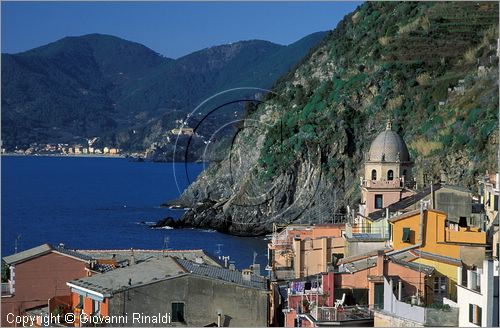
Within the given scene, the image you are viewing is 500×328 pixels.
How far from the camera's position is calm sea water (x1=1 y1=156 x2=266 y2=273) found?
76431 millimetres

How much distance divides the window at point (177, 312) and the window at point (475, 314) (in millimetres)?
5464

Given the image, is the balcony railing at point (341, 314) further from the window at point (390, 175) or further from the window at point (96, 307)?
the window at point (390, 175)

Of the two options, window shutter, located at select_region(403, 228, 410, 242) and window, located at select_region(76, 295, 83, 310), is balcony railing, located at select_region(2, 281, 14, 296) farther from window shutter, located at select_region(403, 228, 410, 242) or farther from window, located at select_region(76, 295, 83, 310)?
window shutter, located at select_region(403, 228, 410, 242)

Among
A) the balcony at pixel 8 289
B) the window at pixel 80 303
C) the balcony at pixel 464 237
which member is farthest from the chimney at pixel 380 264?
the balcony at pixel 8 289

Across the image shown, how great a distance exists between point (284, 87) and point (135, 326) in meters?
97.1

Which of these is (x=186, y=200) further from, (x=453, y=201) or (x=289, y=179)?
(x=453, y=201)

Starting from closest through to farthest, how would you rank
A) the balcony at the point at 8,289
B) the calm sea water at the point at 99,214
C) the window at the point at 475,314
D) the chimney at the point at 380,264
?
the window at the point at 475,314 → the chimney at the point at 380,264 → the balcony at the point at 8,289 → the calm sea water at the point at 99,214

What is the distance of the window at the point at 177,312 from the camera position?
78.6 ft

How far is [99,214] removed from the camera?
356ft

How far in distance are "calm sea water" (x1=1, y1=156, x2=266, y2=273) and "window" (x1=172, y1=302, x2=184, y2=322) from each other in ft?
82.8

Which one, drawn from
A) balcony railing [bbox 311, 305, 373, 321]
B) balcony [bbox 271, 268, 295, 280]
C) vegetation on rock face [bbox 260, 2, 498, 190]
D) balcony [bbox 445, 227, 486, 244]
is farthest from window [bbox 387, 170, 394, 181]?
vegetation on rock face [bbox 260, 2, 498, 190]

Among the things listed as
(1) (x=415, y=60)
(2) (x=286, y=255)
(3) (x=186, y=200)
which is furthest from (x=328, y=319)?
(3) (x=186, y=200)

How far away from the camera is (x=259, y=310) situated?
24.8m

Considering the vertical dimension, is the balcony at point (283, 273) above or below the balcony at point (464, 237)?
below
